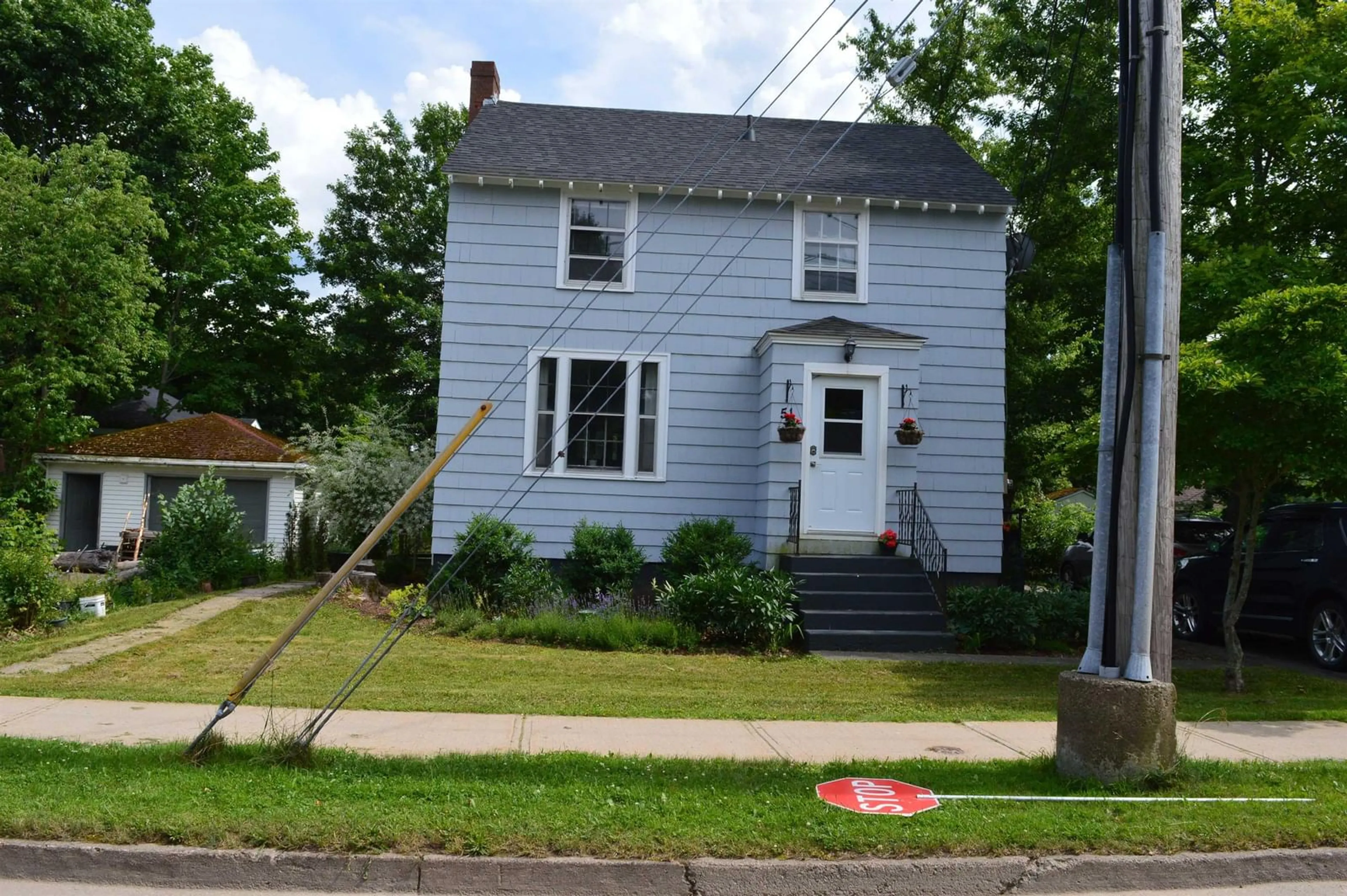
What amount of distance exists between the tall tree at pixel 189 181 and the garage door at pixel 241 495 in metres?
3.40

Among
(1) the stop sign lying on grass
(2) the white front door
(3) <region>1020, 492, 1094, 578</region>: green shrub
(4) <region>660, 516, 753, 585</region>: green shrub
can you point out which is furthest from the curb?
(3) <region>1020, 492, 1094, 578</region>: green shrub

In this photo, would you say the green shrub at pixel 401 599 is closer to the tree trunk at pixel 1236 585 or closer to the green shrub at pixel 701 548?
the green shrub at pixel 701 548

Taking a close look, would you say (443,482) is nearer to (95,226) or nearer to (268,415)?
(95,226)

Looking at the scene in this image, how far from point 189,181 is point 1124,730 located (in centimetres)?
3126

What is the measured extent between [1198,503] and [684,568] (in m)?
17.8

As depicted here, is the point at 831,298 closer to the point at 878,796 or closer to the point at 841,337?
the point at 841,337

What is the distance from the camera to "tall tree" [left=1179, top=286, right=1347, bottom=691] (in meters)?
9.40

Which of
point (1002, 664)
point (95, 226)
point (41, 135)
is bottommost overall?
point (1002, 664)

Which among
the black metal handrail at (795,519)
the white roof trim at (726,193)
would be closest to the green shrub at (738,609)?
the black metal handrail at (795,519)

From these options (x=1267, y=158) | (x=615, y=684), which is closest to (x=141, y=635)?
(x=615, y=684)

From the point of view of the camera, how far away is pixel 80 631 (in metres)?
12.5

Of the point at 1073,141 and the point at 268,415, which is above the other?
the point at 1073,141

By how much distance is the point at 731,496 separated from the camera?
1513 centimetres

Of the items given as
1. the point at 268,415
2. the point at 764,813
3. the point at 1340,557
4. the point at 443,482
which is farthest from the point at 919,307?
the point at 268,415
